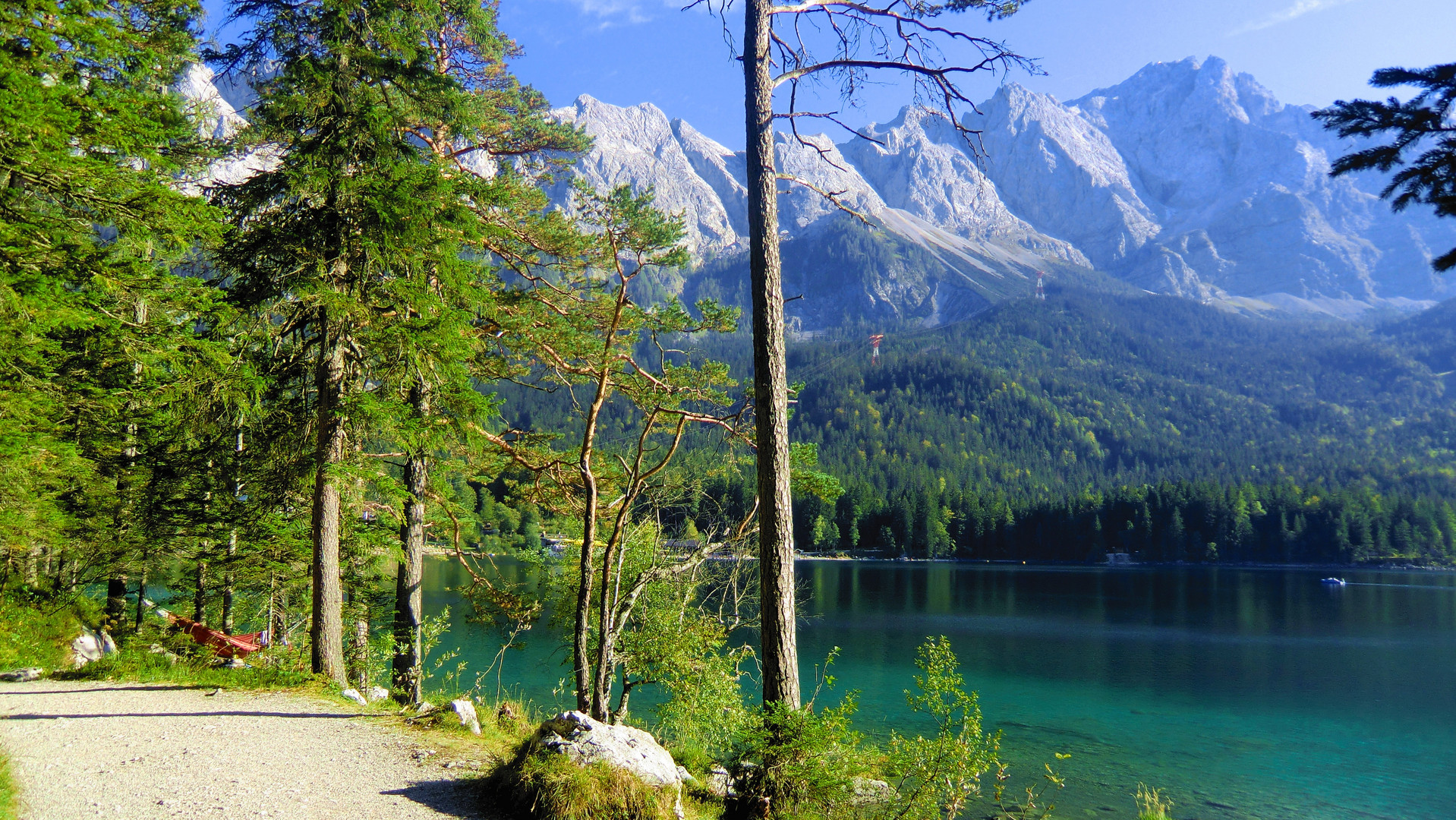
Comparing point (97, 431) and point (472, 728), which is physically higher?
point (97, 431)

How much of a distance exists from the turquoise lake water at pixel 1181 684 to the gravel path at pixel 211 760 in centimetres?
734

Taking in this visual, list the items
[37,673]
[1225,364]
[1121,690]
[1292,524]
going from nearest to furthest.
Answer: [37,673], [1121,690], [1292,524], [1225,364]

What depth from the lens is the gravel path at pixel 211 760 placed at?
5000mm

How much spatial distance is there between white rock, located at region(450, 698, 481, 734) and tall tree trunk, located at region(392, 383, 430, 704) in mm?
2866

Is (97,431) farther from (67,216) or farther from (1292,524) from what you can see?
(1292,524)

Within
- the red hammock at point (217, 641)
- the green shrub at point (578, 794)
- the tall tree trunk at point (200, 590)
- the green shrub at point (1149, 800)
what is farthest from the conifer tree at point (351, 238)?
the green shrub at point (1149, 800)

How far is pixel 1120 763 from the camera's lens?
18703 millimetres

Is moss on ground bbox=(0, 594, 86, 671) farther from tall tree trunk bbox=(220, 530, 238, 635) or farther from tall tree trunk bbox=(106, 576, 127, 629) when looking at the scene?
tall tree trunk bbox=(220, 530, 238, 635)

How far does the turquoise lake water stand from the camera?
1759cm

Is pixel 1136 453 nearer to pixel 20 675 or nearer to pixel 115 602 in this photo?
pixel 115 602

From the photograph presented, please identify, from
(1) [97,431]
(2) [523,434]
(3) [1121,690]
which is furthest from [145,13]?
(3) [1121,690]

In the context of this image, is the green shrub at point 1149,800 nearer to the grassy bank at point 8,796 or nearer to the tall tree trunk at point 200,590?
the grassy bank at point 8,796

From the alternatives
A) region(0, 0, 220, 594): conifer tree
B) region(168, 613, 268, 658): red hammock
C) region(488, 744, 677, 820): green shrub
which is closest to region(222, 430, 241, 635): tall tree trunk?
region(168, 613, 268, 658): red hammock

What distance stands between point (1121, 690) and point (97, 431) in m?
29.8
